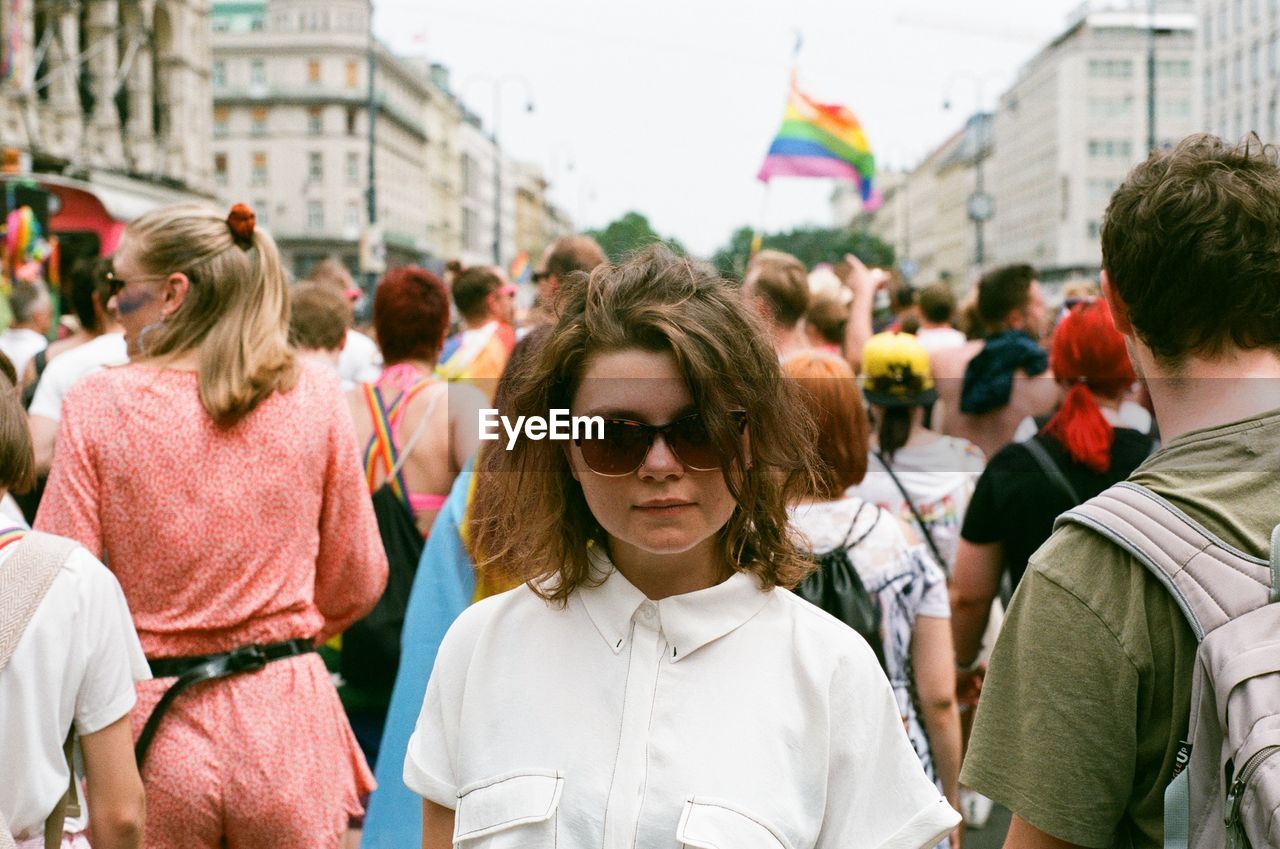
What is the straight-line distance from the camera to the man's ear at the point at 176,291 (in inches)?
134

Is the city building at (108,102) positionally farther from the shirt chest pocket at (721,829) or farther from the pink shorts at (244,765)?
the shirt chest pocket at (721,829)

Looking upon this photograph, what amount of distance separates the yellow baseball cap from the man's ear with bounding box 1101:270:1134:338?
3016 mm

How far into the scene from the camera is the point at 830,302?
6801 mm

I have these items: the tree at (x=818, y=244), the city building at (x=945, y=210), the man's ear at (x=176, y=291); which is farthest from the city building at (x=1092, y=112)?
the man's ear at (x=176, y=291)

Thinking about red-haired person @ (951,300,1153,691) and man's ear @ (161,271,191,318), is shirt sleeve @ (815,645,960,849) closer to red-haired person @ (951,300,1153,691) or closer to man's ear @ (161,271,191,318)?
man's ear @ (161,271,191,318)

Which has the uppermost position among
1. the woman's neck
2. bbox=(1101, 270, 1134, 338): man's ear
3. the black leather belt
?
bbox=(1101, 270, 1134, 338): man's ear

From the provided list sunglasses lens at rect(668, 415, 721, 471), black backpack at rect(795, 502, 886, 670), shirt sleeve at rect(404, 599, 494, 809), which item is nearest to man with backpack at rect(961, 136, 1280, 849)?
sunglasses lens at rect(668, 415, 721, 471)

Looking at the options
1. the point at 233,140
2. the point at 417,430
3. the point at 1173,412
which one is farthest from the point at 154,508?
the point at 233,140

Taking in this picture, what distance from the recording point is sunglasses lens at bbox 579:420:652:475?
2.01m

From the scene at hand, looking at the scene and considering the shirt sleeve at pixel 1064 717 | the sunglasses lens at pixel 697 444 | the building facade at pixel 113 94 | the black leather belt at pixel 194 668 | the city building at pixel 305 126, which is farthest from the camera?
the city building at pixel 305 126

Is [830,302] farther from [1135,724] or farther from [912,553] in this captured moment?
[1135,724]

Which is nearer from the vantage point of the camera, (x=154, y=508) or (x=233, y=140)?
(x=154, y=508)

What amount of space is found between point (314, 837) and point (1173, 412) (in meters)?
2.13

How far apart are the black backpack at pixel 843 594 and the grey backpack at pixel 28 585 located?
1667 millimetres
